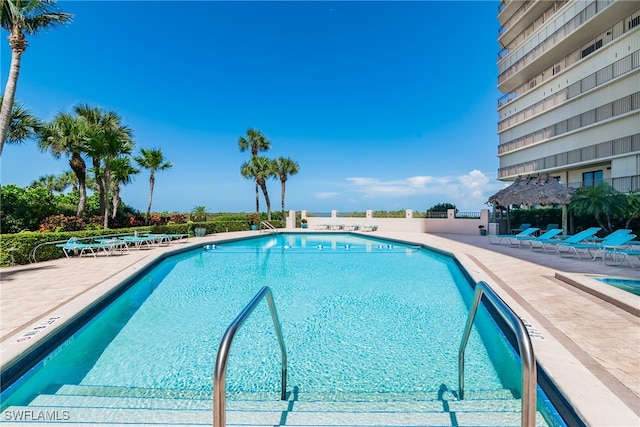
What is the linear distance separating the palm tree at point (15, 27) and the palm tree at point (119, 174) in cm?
1053

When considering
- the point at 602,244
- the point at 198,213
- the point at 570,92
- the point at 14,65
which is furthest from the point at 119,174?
the point at 570,92

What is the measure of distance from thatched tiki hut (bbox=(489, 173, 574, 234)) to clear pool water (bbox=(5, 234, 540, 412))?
33.0ft

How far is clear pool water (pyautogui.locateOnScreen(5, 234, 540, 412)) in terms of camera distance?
3.73 metres

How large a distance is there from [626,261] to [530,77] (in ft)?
89.4

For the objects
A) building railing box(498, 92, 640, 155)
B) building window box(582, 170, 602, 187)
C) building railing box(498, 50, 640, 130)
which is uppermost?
building railing box(498, 50, 640, 130)

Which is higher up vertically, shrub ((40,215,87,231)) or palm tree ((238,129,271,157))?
palm tree ((238,129,271,157))

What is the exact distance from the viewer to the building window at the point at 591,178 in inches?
901

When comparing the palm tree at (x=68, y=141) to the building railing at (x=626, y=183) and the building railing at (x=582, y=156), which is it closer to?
the building railing at (x=626, y=183)

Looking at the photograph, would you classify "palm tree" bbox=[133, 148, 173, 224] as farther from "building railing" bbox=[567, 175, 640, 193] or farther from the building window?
the building window

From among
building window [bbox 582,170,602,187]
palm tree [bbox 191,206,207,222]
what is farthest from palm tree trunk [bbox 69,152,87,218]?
building window [bbox 582,170,602,187]

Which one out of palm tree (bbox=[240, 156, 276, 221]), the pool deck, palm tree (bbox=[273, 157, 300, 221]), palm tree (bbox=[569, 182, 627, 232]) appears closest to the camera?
the pool deck

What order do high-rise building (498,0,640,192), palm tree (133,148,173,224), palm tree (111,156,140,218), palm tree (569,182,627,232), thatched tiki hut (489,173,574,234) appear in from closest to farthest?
palm tree (569,182,627,232)
thatched tiki hut (489,173,574,234)
high-rise building (498,0,640,192)
palm tree (111,156,140,218)
palm tree (133,148,173,224)

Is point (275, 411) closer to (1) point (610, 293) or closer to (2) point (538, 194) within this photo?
(1) point (610, 293)

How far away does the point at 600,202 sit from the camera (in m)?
15.6
